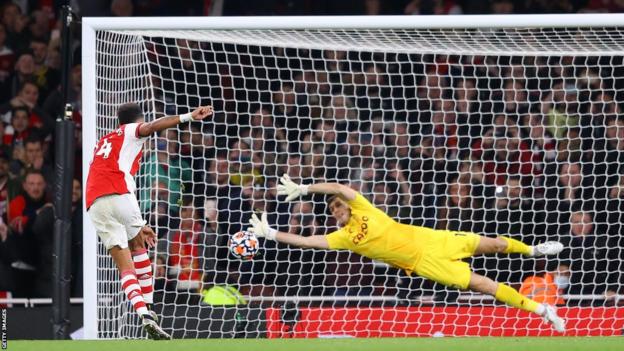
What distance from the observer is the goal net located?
11.1m

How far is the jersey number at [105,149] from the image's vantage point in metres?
9.64

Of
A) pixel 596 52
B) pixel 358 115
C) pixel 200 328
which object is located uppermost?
pixel 596 52

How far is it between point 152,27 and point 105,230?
5.84 ft

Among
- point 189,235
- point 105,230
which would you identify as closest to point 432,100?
point 189,235

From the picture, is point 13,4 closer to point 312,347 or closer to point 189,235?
point 189,235

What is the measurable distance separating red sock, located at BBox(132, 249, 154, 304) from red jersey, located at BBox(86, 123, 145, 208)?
61 centimetres

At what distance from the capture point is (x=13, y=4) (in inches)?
563

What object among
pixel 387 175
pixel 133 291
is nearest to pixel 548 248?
pixel 387 175

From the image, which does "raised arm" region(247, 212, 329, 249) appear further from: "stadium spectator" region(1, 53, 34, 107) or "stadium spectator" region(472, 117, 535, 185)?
"stadium spectator" region(1, 53, 34, 107)

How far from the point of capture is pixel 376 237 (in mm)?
10930

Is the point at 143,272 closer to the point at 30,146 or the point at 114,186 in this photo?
the point at 114,186

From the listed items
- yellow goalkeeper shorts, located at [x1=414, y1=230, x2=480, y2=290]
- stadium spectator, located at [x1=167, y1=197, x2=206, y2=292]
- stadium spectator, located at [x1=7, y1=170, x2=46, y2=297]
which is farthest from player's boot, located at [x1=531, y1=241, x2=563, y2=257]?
stadium spectator, located at [x1=7, y1=170, x2=46, y2=297]

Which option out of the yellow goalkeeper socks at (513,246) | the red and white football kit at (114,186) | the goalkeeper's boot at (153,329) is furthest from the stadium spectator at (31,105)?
the yellow goalkeeper socks at (513,246)

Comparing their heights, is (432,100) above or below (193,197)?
above
